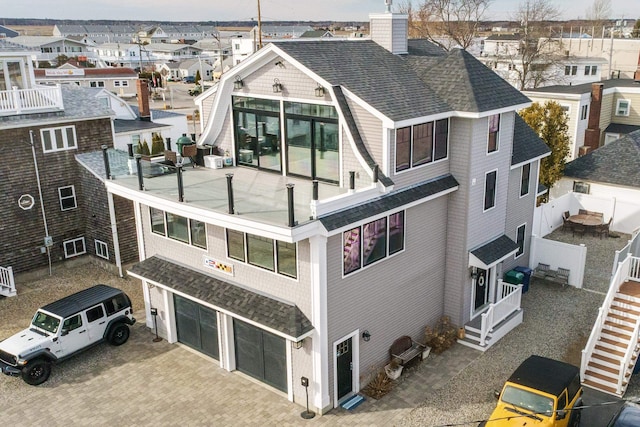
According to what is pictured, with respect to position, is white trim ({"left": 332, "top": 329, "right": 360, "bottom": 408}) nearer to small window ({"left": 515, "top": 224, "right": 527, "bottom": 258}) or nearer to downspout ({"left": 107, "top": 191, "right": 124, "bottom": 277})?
small window ({"left": 515, "top": 224, "right": 527, "bottom": 258})

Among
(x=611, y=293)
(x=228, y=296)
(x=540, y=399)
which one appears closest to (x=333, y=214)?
(x=228, y=296)

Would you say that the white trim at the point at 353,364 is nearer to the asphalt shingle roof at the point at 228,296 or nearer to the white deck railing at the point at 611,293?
the asphalt shingle roof at the point at 228,296

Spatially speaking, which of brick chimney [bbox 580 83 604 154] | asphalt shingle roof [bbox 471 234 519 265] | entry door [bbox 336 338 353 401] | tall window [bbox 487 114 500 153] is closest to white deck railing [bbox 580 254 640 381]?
asphalt shingle roof [bbox 471 234 519 265]

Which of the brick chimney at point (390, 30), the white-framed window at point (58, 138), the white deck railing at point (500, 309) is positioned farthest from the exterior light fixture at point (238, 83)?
the white deck railing at point (500, 309)

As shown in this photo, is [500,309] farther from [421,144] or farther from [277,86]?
[277,86]

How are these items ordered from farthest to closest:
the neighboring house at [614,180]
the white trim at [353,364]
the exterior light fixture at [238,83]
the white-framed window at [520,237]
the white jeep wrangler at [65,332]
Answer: the neighboring house at [614,180] < the white-framed window at [520,237] < the exterior light fixture at [238,83] < the white jeep wrangler at [65,332] < the white trim at [353,364]

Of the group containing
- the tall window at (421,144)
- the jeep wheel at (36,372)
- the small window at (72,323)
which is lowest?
the jeep wheel at (36,372)

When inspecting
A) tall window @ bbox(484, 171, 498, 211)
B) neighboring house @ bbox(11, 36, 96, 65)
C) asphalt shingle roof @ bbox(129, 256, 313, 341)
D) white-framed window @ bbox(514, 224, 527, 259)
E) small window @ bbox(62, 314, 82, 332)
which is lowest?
small window @ bbox(62, 314, 82, 332)
